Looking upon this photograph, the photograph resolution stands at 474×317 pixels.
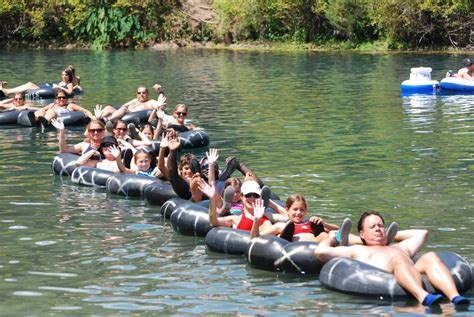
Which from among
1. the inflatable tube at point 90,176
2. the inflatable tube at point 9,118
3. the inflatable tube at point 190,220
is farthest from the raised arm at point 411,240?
the inflatable tube at point 9,118

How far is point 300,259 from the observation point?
1145 cm

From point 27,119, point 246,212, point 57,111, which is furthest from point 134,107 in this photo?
point 246,212

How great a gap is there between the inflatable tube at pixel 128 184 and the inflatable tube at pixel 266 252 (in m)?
4.43

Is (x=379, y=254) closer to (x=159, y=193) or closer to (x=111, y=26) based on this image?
(x=159, y=193)

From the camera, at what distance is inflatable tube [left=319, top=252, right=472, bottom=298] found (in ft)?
34.0

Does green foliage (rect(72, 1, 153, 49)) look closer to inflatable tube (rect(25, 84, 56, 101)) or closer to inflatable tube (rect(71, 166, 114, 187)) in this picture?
inflatable tube (rect(25, 84, 56, 101))

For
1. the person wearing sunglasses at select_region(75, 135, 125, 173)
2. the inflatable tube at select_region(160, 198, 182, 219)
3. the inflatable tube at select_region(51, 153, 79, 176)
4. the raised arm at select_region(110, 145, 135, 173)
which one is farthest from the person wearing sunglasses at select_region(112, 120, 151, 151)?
the inflatable tube at select_region(160, 198, 182, 219)

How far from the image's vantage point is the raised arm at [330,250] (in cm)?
1098

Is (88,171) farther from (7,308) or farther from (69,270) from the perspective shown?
(7,308)

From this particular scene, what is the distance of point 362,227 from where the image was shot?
10992 mm

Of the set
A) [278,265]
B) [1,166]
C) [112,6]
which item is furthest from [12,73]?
[278,265]

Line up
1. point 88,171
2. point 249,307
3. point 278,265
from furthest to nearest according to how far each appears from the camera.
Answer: point 88,171 < point 278,265 < point 249,307

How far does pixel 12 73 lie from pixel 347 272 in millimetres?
30129

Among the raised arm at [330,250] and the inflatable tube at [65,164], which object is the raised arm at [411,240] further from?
the inflatable tube at [65,164]
